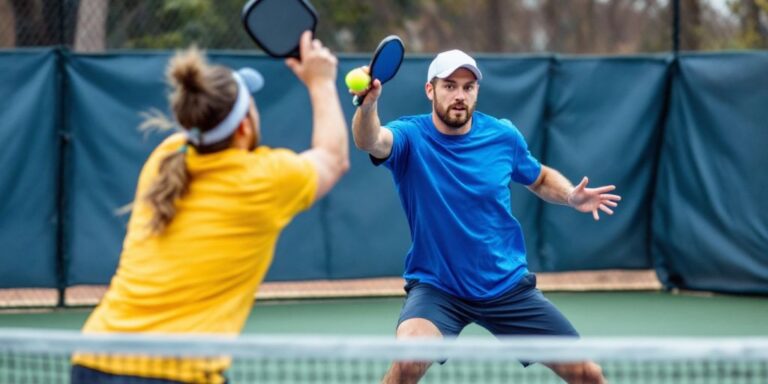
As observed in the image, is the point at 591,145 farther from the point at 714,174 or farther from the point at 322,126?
the point at 322,126

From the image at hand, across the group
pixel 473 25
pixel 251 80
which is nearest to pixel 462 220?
pixel 251 80

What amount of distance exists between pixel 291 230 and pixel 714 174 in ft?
10.9

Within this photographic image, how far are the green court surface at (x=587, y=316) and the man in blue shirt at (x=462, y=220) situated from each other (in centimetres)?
302

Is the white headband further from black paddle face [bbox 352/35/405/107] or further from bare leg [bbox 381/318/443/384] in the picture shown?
bare leg [bbox 381/318/443/384]

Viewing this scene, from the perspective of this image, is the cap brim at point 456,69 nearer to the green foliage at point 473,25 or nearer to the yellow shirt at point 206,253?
the yellow shirt at point 206,253

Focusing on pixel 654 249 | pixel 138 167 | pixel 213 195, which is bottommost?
pixel 654 249

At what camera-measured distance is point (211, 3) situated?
15.0 m

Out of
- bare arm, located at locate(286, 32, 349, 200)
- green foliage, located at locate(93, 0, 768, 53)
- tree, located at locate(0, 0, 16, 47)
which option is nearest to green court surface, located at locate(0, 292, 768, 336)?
tree, located at locate(0, 0, 16, 47)

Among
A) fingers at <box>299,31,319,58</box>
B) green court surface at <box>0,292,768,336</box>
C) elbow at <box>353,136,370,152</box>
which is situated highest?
fingers at <box>299,31,319,58</box>

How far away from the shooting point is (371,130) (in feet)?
15.8

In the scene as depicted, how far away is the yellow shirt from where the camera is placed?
3.07m

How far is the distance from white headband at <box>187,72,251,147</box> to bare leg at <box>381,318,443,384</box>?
68.4 inches

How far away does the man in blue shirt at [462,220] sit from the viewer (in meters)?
5.13

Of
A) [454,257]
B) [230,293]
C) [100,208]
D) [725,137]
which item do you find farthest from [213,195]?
[725,137]
